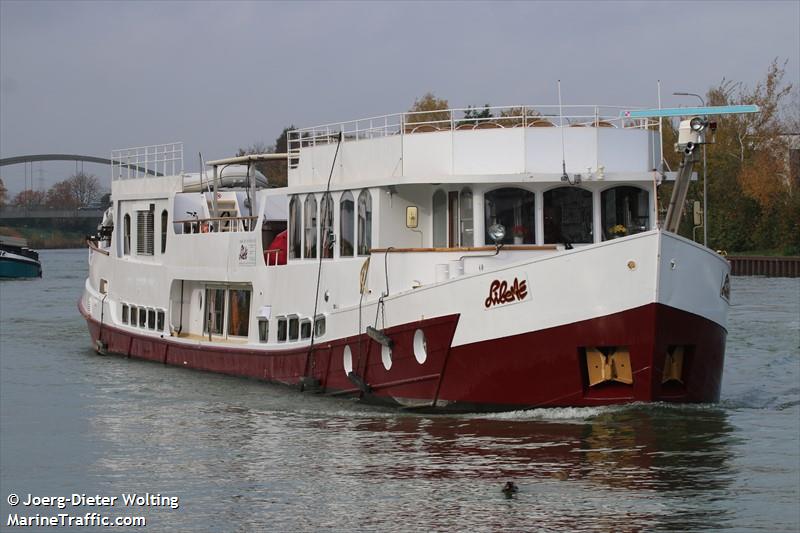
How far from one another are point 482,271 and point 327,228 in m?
4.78

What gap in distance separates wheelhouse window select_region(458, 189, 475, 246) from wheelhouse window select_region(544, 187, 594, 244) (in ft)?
3.93

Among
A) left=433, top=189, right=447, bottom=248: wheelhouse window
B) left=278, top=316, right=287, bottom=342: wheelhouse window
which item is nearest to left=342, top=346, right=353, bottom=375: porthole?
left=433, top=189, right=447, bottom=248: wheelhouse window

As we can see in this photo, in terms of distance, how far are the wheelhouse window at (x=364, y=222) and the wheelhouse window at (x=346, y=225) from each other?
257 millimetres

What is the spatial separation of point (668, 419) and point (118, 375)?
46.3 feet

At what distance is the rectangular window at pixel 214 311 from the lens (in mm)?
27156

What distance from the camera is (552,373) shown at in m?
18.2

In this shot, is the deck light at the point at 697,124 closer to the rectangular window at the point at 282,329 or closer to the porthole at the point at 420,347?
the porthole at the point at 420,347

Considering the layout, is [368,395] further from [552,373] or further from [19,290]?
[19,290]

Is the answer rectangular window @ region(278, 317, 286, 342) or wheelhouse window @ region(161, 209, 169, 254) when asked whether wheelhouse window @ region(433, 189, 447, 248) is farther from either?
wheelhouse window @ region(161, 209, 169, 254)

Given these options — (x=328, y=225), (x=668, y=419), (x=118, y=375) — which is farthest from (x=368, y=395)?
(x=118, y=375)

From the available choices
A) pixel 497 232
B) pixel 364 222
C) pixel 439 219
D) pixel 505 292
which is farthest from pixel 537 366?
pixel 364 222

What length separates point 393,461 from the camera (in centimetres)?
1734

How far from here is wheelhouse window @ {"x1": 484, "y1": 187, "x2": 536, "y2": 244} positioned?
2006cm

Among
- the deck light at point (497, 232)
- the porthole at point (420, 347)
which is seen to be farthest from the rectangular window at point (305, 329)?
the deck light at point (497, 232)
